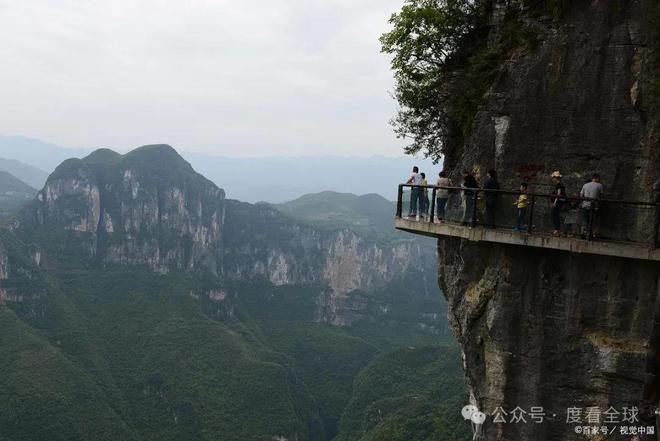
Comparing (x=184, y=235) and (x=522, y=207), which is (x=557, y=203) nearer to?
(x=522, y=207)

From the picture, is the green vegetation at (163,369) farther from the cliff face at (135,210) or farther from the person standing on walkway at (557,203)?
the person standing on walkway at (557,203)

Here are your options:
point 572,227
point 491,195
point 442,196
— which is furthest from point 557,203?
point 442,196

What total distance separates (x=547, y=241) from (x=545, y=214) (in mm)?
1119

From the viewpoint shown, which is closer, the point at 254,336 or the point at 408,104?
the point at 408,104

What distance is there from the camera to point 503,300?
1316 centimetres

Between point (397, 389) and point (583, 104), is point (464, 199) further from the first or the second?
point (397, 389)

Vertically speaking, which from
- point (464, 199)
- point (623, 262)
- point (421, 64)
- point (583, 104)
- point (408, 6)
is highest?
point (408, 6)

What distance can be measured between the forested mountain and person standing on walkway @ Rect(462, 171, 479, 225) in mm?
58907

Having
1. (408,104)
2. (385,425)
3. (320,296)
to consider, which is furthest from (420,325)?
(408,104)

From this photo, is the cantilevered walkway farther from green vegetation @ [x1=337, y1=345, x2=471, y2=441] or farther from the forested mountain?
the forested mountain

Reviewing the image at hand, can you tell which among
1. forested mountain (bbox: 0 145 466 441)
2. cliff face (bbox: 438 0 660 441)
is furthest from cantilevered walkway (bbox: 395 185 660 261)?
forested mountain (bbox: 0 145 466 441)

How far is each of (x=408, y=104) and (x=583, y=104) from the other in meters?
5.55

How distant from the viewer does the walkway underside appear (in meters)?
11.2

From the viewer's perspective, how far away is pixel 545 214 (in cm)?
1305
